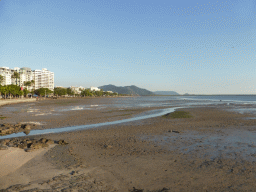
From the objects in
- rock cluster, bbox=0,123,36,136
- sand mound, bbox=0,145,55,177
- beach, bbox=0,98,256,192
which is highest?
beach, bbox=0,98,256,192

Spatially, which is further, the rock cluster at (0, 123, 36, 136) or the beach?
the rock cluster at (0, 123, 36, 136)

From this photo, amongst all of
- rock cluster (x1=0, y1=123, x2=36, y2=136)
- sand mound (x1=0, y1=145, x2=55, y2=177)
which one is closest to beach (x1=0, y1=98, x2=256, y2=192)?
sand mound (x1=0, y1=145, x2=55, y2=177)

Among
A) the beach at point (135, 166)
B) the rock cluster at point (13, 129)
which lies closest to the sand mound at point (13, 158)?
the beach at point (135, 166)

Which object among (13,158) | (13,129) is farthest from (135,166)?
(13,129)

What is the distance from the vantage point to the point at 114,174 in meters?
8.35

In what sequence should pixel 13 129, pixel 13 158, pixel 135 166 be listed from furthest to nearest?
pixel 13 129, pixel 13 158, pixel 135 166

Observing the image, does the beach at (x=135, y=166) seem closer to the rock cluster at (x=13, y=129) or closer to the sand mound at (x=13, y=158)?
the sand mound at (x=13, y=158)

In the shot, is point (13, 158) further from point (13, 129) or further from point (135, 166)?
point (13, 129)

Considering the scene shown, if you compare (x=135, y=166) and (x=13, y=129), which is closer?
(x=135, y=166)

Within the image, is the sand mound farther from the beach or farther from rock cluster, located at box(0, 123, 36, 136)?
rock cluster, located at box(0, 123, 36, 136)

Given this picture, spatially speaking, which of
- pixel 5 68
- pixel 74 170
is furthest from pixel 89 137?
pixel 5 68

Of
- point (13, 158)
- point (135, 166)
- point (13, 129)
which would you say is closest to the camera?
point (135, 166)

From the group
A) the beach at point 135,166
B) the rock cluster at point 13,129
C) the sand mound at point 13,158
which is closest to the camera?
the beach at point 135,166

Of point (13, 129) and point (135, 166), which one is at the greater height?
point (135, 166)
